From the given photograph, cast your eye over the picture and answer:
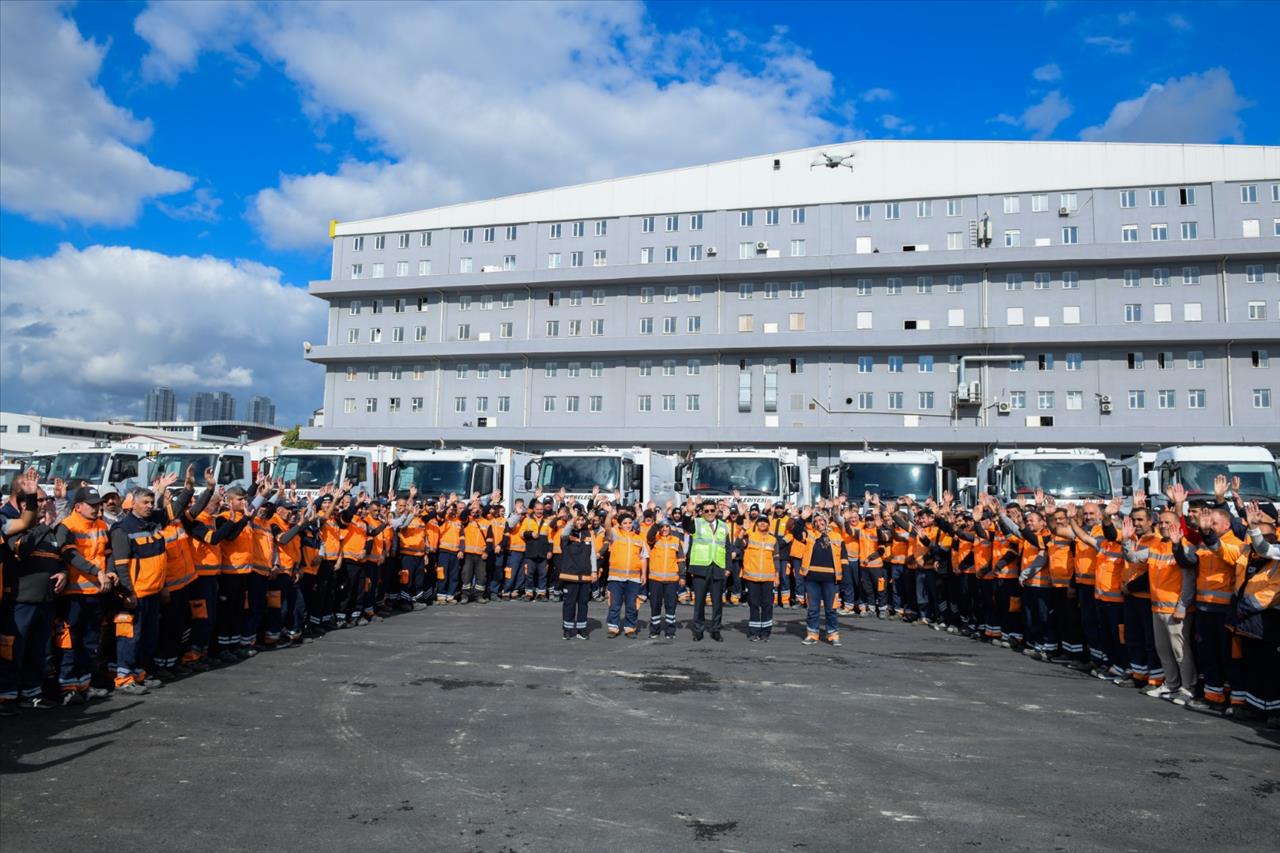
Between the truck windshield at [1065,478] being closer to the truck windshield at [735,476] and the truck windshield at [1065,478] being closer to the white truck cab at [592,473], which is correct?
the truck windshield at [735,476]

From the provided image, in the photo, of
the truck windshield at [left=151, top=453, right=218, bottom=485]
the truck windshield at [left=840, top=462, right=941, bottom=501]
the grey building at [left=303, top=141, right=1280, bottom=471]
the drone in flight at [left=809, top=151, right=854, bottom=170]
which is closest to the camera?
the truck windshield at [left=840, top=462, right=941, bottom=501]

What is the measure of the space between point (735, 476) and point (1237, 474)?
10048 mm

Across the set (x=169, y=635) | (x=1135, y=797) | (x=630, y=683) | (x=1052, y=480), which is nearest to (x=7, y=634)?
(x=169, y=635)

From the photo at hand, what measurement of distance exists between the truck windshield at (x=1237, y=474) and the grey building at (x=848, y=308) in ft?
102

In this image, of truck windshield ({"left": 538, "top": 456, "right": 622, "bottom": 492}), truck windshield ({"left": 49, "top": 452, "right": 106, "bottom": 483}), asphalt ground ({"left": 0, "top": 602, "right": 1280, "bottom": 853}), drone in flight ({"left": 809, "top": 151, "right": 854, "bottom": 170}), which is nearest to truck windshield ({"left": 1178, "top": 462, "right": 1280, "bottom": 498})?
asphalt ground ({"left": 0, "top": 602, "right": 1280, "bottom": 853})

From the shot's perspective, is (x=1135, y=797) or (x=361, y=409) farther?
(x=361, y=409)

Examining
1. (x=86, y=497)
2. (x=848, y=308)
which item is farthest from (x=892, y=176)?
(x=86, y=497)

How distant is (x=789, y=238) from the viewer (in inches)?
2146

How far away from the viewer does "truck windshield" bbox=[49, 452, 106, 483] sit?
21.3m

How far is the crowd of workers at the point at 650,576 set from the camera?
8.18 m

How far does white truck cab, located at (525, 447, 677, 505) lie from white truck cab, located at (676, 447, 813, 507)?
131 centimetres

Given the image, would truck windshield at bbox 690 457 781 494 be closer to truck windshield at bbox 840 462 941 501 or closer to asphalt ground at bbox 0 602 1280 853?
truck windshield at bbox 840 462 941 501

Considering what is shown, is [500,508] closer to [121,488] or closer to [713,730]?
[121,488]

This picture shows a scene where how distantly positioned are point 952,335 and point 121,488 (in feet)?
137
